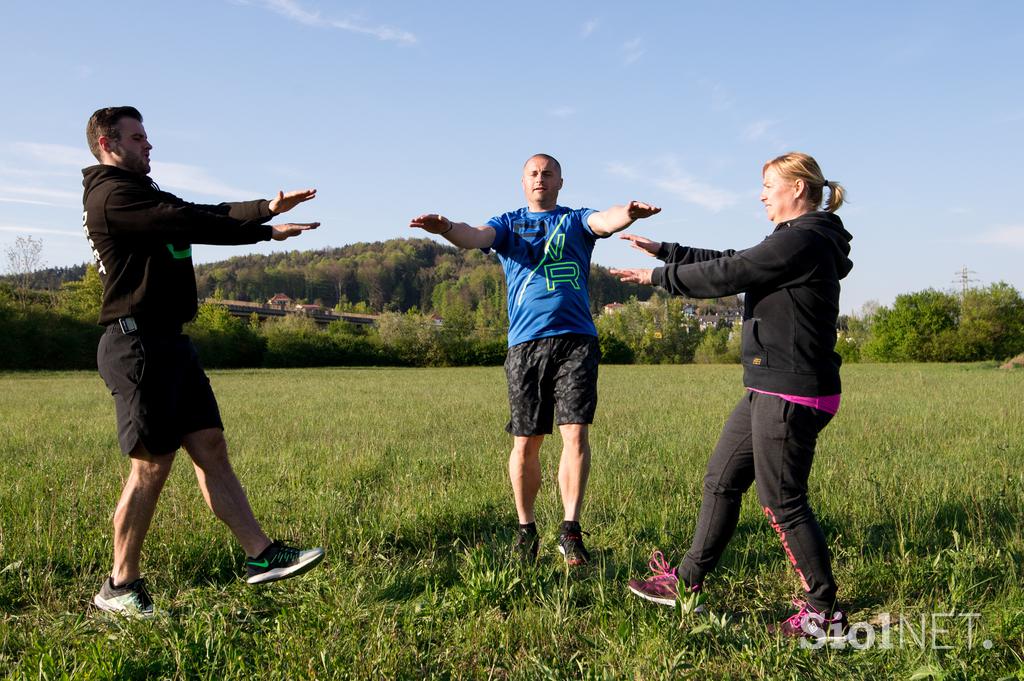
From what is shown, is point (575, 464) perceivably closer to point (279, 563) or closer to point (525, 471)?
point (525, 471)

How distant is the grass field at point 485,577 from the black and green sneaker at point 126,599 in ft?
0.31

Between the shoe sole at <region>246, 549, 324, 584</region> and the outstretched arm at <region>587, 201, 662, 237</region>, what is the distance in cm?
270

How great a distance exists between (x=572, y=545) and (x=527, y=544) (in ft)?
→ 1.02

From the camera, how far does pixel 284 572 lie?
3.58 metres

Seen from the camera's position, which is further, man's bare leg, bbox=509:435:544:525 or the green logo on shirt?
man's bare leg, bbox=509:435:544:525

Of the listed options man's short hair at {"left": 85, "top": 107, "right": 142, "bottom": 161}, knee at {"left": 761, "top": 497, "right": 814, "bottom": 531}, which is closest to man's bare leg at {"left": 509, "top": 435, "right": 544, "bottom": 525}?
knee at {"left": 761, "top": 497, "right": 814, "bottom": 531}

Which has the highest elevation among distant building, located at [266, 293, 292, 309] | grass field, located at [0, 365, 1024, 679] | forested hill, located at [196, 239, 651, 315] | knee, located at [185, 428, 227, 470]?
forested hill, located at [196, 239, 651, 315]

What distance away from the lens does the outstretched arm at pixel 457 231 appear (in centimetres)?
431

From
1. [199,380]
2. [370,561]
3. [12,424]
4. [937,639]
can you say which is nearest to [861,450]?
[937,639]

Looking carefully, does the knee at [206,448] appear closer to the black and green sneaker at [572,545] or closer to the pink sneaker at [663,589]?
the black and green sneaker at [572,545]

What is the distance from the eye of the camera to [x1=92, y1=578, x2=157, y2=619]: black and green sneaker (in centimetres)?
341

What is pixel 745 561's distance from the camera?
4051 millimetres

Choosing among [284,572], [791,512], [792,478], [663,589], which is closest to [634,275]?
[792,478]

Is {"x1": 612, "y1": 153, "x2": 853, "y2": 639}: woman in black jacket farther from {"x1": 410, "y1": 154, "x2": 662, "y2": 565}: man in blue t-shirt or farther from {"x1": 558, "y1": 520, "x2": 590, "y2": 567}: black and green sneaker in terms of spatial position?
{"x1": 410, "y1": 154, "x2": 662, "y2": 565}: man in blue t-shirt
